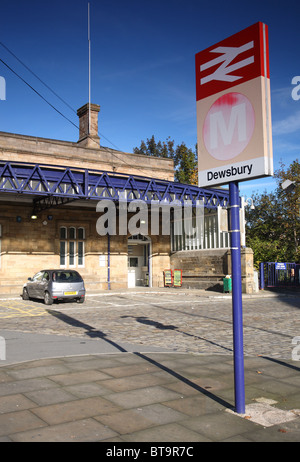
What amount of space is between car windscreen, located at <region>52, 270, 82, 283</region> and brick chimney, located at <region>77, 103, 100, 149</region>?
11.0 metres

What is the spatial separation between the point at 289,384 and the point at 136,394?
2.19 m

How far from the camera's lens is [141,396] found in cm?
544

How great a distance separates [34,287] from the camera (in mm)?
18812

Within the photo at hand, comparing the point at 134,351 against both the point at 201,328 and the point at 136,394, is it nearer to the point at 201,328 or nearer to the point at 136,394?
the point at 136,394

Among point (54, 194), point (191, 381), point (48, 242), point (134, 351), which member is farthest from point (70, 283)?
point (191, 381)

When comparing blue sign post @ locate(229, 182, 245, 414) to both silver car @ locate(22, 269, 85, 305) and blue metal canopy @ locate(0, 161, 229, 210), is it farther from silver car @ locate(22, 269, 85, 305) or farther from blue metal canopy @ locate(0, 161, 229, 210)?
blue metal canopy @ locate(0, 161, 229, 210)

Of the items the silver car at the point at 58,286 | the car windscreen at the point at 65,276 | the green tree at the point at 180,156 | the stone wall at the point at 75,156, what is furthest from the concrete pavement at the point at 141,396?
the green tree at the point at 180,156

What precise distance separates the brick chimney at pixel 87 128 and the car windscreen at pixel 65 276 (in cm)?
1104

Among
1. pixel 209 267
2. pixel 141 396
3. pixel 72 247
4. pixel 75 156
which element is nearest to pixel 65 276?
pixel 72 247

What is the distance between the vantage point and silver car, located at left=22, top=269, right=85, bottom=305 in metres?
17.4

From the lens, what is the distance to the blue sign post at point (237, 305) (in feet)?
15.9

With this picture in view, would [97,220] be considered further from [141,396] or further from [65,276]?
[141,396]

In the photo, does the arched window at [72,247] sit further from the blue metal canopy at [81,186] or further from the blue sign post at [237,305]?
the blue sign post at [237,305]
